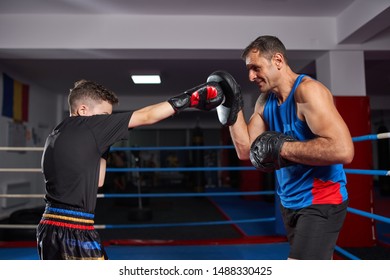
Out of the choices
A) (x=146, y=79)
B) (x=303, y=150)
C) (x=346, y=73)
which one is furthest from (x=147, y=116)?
(x=146, y=79)

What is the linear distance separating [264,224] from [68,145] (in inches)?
136

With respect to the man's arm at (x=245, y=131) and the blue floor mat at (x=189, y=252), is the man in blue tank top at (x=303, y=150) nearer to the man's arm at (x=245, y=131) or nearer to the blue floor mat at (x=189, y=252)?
the man's arm at (x=245, y=131)

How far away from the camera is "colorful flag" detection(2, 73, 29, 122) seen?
5.00 m


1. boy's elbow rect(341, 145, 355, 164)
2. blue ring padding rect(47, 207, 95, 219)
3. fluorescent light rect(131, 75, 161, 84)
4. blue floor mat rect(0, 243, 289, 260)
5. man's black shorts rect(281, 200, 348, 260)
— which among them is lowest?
blue floor mat rect(0, 243, 289, 260)

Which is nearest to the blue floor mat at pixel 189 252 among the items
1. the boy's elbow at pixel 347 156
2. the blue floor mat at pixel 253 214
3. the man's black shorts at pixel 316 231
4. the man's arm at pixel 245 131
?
the blue floor mat at pixel 253 214

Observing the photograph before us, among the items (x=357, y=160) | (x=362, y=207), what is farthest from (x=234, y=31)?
(x=362, y=207)

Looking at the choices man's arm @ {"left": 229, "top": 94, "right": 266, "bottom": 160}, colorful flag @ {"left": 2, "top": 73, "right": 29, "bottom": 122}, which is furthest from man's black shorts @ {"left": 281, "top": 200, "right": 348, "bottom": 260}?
colorful flag @ {"left": 2, "top": 73, "right": 29, "bottom": 122}

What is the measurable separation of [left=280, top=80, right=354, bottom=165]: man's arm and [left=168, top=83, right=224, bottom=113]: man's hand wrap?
0.37 meters

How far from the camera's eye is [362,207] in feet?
10.8

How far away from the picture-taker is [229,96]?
64.2 inches

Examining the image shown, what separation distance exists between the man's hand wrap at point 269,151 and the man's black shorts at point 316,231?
21 cm

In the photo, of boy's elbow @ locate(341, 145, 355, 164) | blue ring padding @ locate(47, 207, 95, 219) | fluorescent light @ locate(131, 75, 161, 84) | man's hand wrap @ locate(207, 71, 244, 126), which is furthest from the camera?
fluorescent light @ locate(131, 75, 161, 84)

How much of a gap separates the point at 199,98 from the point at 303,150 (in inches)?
18.2

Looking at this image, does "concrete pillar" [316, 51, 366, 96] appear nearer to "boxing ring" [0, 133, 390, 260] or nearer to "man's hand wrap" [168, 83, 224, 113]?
"boxing ring" [0, 133, 390, 260]
